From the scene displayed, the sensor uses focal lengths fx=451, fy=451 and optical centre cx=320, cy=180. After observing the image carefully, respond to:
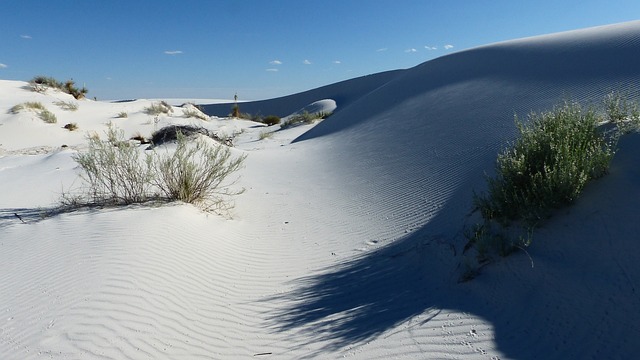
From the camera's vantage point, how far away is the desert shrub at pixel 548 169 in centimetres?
454

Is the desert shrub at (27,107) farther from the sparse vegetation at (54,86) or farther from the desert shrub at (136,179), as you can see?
the desert shrub at (136,179)

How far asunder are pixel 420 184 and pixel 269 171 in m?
4.41

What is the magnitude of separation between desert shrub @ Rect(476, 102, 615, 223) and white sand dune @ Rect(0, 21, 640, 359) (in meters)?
0.21

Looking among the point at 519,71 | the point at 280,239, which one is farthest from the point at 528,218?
the point at 519,71

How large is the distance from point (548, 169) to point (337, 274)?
96.2 inches

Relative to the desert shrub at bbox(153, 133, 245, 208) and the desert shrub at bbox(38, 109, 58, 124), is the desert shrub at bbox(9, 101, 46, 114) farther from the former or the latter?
the desert shrub at bbox(153, 133, 245, 208)

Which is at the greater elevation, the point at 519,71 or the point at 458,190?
the point at 519,71

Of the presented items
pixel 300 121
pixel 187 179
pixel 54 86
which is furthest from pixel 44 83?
pixel 187 179

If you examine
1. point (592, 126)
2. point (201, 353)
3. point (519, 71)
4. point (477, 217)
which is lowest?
point (201, 353)

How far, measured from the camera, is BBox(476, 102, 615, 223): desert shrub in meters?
4.54

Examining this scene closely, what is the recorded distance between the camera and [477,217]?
5352 millimetres

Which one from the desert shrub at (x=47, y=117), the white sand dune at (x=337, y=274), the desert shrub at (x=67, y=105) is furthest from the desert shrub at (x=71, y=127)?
the white sand dune at (x=337, y=274)

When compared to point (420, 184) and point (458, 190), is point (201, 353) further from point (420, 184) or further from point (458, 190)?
point (420, 184)

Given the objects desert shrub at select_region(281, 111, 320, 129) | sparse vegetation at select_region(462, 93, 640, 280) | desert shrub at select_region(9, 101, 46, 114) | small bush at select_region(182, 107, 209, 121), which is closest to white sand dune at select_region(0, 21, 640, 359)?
sparse vegetation at select_region(462, 93, 640, 280)
